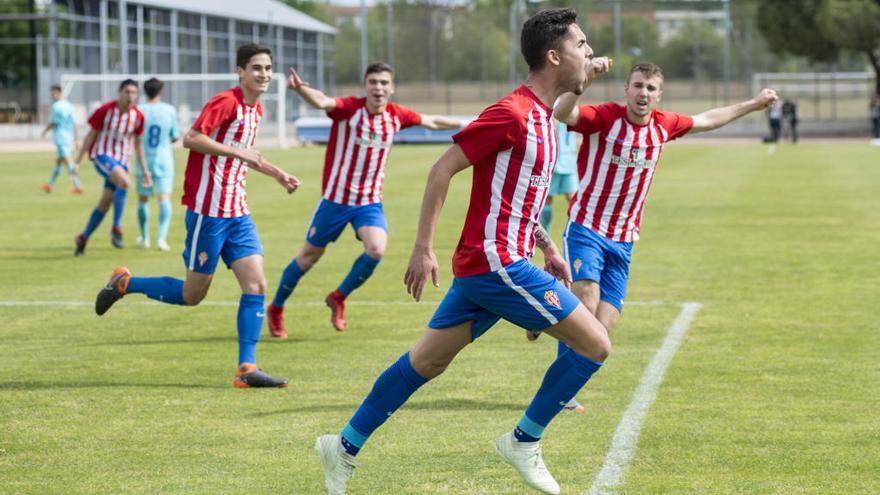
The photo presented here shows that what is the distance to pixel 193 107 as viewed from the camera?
64375 millimetres

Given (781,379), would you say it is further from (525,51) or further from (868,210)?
(868,210)

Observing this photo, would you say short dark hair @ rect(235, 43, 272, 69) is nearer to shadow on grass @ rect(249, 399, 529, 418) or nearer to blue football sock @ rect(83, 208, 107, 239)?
shadow on grass @ rect(249, 399, 529, 418)

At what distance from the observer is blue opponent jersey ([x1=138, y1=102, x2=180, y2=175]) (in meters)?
17.6

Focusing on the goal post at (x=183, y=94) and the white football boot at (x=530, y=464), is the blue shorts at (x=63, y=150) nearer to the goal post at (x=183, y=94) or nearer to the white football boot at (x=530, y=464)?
the goal post at (x=183, y=94)

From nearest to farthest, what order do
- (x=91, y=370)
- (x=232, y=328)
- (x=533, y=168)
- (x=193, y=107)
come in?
(x=533, y=168)
(x=91, y=370)
(x=232, y=328)
(x=193, y=107)

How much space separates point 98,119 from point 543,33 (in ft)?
40.9

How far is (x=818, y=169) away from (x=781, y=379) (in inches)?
1080

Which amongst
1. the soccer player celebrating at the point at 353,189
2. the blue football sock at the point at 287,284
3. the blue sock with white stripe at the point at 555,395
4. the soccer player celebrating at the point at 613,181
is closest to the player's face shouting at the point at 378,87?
the soccer player celebrating at the point at 353,189

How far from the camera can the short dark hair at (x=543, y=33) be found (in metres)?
5.78

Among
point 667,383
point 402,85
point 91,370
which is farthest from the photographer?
point 402,85

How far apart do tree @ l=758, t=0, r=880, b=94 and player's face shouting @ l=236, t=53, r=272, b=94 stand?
54.9 m

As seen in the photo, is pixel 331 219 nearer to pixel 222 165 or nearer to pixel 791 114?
pixel 222 165

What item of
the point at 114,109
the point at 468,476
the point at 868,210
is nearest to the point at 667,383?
the point at 468,476

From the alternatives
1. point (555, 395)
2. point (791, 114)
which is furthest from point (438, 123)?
point (791, 114)
